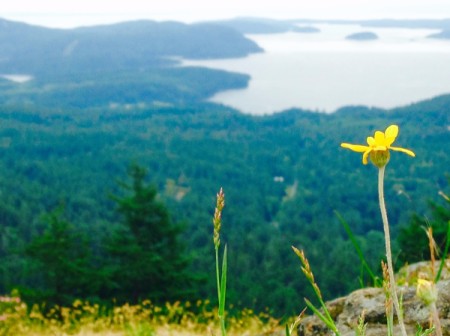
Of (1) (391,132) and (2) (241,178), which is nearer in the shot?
(1) (391,132)

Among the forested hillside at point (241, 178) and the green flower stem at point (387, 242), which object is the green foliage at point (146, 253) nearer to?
the forested hillside at point (241, 178)

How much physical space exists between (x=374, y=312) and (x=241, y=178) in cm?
11097

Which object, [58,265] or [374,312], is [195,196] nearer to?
[58,265]

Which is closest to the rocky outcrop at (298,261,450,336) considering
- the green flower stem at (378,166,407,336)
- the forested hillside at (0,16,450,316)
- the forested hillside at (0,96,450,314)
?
the forested hillside at (0,16,450,316)

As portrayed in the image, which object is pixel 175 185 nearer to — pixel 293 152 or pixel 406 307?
pixel 293 152

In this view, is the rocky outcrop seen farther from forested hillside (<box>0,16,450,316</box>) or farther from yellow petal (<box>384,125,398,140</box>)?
yellow petal (<box>384,125,398,140</box>)

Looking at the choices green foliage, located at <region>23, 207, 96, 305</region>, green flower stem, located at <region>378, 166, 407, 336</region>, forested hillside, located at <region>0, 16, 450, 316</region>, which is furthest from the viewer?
forested hillside, located at <region>0, 16, 450, 316</region>

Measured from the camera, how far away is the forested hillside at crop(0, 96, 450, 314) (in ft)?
182

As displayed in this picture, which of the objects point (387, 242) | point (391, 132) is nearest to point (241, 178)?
point (391, 132)

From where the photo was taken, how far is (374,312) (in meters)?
2.38

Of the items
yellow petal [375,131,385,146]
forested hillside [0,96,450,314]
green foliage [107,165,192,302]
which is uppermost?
yellow petal [375,131,385,146]

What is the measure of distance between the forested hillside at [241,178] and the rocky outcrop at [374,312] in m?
11.8

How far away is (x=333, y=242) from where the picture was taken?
6938cm

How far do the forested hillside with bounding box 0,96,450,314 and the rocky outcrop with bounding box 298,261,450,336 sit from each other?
11756mm
